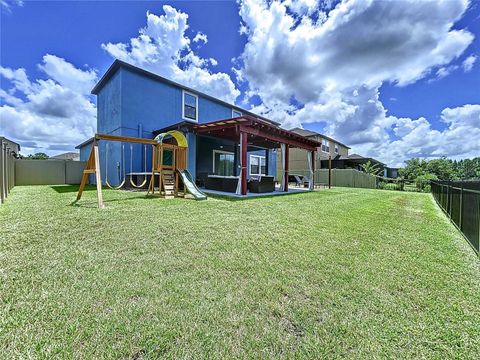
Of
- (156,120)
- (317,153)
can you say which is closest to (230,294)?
(156,120)

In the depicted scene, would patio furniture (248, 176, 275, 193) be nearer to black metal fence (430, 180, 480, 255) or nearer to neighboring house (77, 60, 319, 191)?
neighboring house (77, 60, 319, 191)

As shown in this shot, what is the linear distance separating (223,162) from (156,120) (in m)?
5.97

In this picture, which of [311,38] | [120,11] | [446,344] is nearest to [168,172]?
[120,11]

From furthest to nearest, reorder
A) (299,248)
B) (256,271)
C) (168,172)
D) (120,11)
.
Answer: (120,11) → (168,172) → (299,248) → (256,271)

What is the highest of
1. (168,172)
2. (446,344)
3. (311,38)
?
(311,38)

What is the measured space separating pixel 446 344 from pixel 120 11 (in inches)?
579

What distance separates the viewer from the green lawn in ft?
4.81

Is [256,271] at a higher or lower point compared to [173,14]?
lower

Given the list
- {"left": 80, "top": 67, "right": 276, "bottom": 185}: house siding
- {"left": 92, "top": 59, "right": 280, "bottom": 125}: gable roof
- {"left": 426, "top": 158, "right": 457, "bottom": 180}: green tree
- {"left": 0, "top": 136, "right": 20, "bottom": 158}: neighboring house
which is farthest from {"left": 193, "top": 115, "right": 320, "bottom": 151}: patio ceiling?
{"left": 426, "top": 158, "right": 457, "bottom": 180}: green tree

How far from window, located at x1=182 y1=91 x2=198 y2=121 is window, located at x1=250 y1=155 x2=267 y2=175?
6494 millimetres

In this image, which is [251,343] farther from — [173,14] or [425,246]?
[173,14]

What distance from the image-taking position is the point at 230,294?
2.05 m

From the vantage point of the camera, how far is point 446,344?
1532 millimetres

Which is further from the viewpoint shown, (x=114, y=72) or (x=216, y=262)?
(x=114, y=72)
